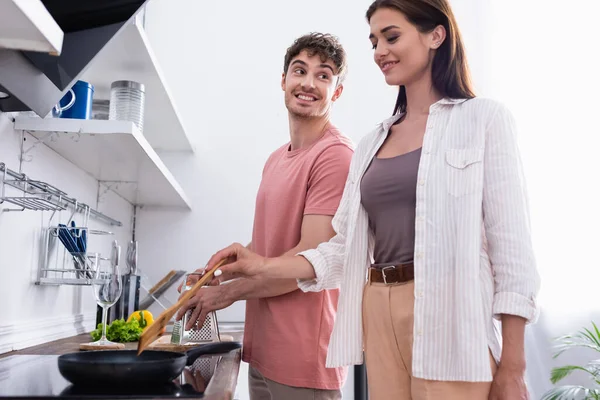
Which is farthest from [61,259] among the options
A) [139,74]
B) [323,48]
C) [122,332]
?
[323,48]

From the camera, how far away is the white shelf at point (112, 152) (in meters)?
1.55

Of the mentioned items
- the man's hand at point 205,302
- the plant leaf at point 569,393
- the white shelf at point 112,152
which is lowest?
the plant leaf at point 569,393

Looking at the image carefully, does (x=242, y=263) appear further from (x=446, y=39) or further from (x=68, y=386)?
(x=446, y=39)

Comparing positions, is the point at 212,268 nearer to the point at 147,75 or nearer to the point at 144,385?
the point at 144,385

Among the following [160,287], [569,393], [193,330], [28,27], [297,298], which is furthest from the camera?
[160,287]

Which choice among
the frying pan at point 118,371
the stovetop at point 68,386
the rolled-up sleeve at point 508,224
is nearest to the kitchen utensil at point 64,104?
the stovetop at point 68,386

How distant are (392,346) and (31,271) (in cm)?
106

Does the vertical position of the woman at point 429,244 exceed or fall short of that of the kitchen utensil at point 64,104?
it falls short

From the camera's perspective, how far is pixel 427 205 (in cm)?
110

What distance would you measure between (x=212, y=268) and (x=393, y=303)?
1.17 ft

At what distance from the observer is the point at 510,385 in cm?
98

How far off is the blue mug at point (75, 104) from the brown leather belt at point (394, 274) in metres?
0.90

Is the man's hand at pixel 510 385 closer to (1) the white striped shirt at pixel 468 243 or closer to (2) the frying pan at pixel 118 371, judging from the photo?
(1) the white striped shirt at pixel 468 243

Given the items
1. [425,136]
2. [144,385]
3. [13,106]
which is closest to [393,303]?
[425,136]
